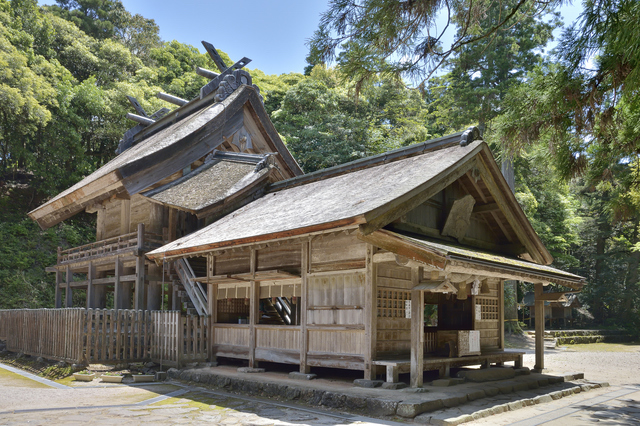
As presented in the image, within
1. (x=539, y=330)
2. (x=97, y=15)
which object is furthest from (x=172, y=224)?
(x=97, y=15)

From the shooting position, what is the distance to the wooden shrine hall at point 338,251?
9.10 meters

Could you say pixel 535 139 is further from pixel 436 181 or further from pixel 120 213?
pixel 120 213

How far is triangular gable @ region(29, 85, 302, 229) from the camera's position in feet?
51.4

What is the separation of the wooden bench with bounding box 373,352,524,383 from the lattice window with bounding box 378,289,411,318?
97cm

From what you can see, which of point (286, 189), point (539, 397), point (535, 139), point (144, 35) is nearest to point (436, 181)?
point (535, 139)

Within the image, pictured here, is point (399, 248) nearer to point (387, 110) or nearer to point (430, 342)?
point (430, 342)

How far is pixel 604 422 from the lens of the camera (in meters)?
7.77

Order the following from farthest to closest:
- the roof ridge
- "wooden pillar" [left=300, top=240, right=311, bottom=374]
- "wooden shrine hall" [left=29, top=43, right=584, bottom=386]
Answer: the roof ridge < "wooden pillar" [left=300, top=240, right=311, bottom=374] < "wooden shrine hall" [left=29, top=43, right=584, bottom=386]

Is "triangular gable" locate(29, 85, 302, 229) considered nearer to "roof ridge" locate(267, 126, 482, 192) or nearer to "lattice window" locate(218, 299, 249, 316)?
"roof ridge" locate(267, 126, 482, 192)

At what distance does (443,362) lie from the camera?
32.2ft

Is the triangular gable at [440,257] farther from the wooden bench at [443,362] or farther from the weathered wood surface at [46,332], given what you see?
the weathered wood surface at [46,332]

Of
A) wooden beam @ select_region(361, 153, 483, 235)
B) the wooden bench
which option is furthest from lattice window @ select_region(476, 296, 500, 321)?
wooden beam @ select_region(361, 153, 483, 235)

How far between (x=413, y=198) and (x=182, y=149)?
10.4 m

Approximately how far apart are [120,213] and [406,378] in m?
12.6
